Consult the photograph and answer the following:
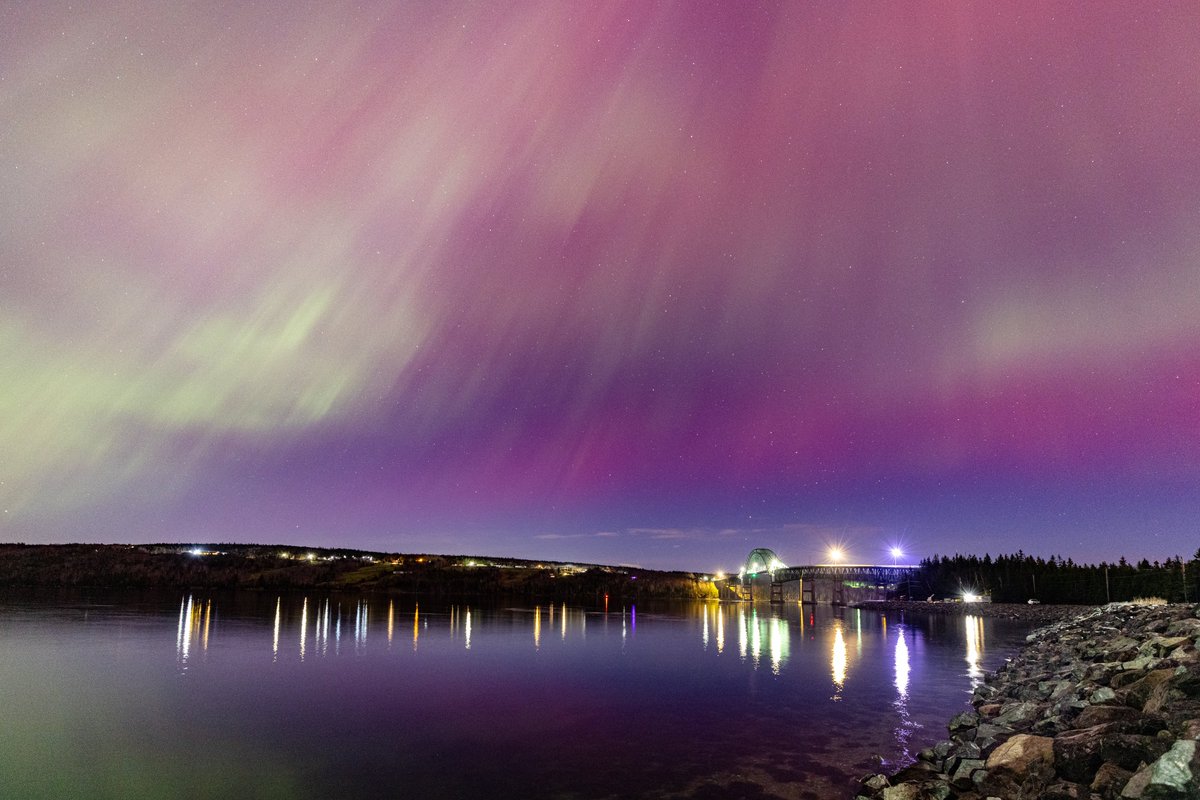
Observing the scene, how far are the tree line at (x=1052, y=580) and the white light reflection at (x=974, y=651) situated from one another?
19508 mm

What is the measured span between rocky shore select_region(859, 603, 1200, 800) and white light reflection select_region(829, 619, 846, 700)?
1072 centimetres

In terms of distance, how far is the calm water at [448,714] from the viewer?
61.9 ft

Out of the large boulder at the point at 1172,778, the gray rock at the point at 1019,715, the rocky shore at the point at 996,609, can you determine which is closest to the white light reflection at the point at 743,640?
the gray rock at the point at 1019,715

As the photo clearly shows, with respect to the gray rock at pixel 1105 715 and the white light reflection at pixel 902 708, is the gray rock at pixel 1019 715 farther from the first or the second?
the gray rock at pixel 1105 715

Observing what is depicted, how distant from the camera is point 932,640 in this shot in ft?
224

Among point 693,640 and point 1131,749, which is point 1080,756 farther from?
point 693,640

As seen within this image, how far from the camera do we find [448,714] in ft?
93.7

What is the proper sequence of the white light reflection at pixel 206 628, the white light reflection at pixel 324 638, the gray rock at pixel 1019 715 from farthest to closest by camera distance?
the white light reflection at pixel 324 638 < the white light reflection at pixel 206 628 < the gray rock at pixel 1019 715

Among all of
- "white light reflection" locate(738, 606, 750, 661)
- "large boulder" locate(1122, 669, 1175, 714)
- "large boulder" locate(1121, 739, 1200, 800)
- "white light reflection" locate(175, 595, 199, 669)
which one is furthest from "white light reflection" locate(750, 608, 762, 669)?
"white light reflection" locate(175, 595, 199, 669)

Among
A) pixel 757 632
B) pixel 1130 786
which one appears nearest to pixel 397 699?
pixel 1130 786

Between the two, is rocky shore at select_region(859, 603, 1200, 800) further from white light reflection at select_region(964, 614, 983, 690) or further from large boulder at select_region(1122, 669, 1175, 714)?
white light reflection at select_region(964, 614, 983, 690)

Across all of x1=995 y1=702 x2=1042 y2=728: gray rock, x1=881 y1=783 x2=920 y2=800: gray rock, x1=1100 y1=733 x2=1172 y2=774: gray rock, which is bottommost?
x1=995 y1=702 x2=1042 y2=728: gray rock

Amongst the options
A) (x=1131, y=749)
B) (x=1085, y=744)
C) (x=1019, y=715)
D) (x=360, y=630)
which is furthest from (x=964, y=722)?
(x=360, y=630)

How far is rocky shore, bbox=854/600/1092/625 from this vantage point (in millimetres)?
93000
